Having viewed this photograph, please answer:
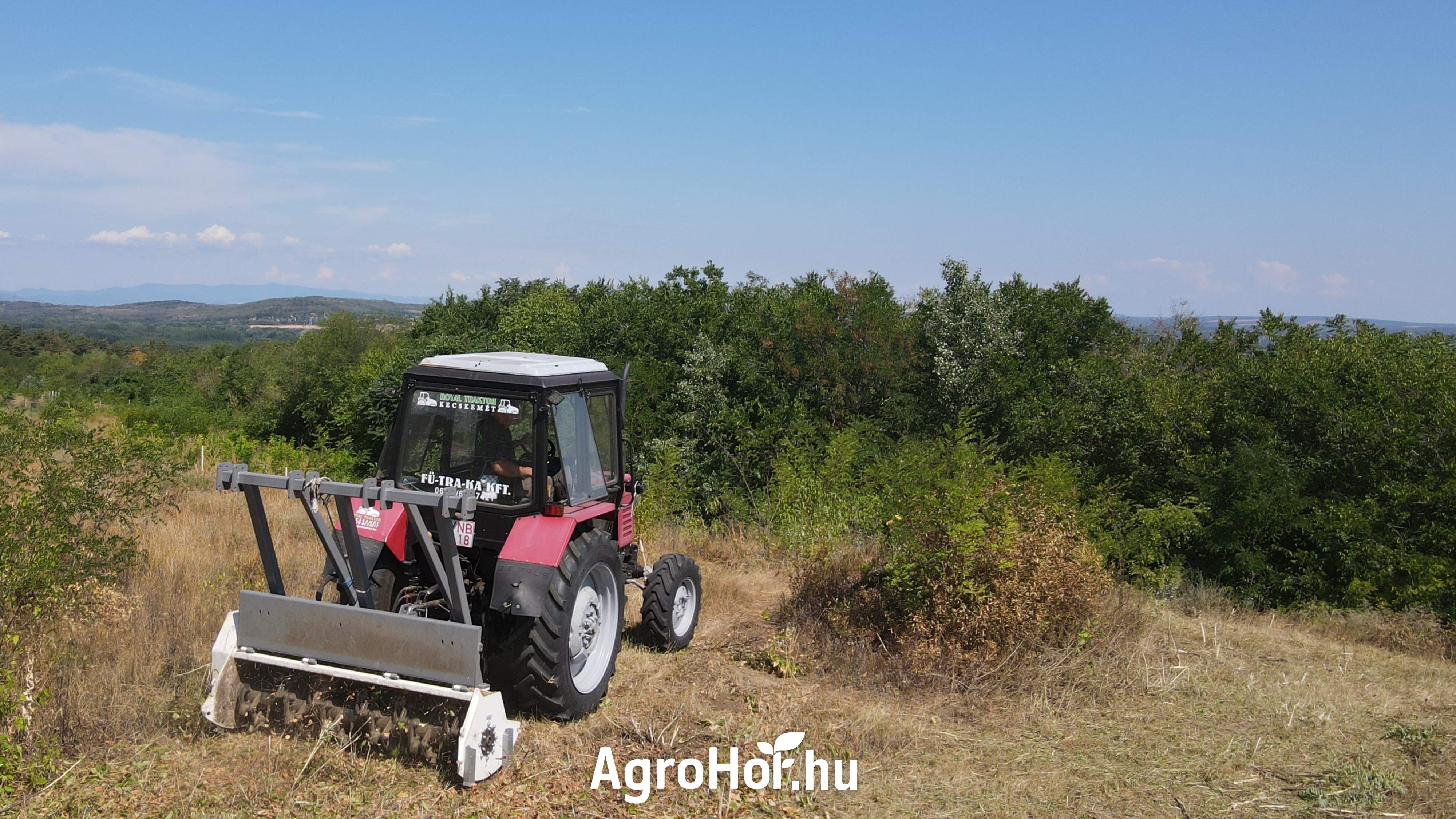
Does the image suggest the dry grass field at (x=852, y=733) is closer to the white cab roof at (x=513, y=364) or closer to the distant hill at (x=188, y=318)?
the white cab roof at (x=513, y=364)

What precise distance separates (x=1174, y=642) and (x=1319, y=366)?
9193mm

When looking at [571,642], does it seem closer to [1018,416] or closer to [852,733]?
[852,733]

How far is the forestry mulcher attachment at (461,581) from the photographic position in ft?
13.9

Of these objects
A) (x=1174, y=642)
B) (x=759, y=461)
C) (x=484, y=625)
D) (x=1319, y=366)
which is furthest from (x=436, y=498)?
(x=759, y=461)

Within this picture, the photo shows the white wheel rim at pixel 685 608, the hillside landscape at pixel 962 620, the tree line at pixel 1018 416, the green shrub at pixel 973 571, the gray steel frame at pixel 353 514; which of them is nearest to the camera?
the gray steel frame at pixel 353 514

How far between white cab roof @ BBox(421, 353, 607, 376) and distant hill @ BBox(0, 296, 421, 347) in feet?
293

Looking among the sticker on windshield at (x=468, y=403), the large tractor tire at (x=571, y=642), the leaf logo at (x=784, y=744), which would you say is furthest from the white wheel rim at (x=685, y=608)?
the sticker on windshield at (x=468, y=403)

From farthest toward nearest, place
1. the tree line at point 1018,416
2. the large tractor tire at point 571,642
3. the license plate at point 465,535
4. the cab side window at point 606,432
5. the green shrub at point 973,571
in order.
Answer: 1. the tree line at point 1018,416
2. the green shrub at point 973,571
3. the cab side window at point 606,432
4. the license plate at point 465,535
5. the large tractor tire at point 571,642

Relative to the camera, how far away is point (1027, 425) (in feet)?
56.6

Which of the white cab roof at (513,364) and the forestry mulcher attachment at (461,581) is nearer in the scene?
the forestry mulcher attachment at (461,581)

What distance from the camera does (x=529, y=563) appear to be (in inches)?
190

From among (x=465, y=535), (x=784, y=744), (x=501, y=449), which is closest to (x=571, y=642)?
(x=465, y=535)

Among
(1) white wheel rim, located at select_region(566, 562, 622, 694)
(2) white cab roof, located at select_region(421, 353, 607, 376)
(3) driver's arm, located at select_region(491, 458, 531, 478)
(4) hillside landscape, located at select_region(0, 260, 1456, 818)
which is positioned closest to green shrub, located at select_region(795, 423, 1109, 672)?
(4) hillside landscape, located at select_region(0, 260, 1456, 818)

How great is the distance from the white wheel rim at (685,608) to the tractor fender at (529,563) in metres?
1.54
